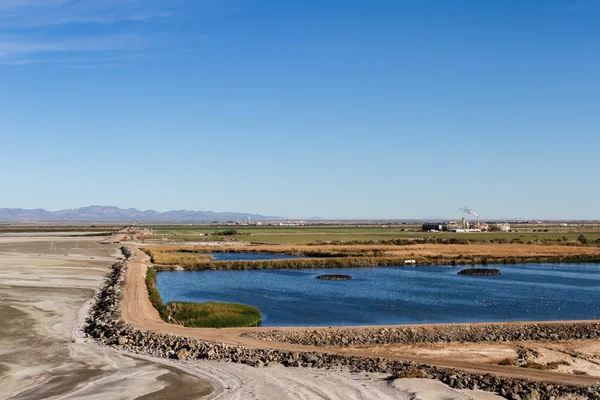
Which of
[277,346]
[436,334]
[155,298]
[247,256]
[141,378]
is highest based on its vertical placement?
[247,256]

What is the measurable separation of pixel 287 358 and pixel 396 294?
89.8ft

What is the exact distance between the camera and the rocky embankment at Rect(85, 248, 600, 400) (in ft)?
70.1

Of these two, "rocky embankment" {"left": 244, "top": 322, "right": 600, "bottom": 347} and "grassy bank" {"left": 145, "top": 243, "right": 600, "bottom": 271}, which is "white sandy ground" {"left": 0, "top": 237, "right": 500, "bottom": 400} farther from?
"grassy bank" {"left": 145, "top": 243, "right": 600, "bottom": 271}

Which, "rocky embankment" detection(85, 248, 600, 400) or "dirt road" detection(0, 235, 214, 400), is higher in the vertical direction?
"rocky embankment" detection(85, 248, 600, 400)

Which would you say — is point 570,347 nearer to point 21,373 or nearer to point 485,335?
point 485,335

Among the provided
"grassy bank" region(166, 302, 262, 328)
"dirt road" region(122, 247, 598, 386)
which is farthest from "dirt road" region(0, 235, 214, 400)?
"grassy bank" region(166, 302, 262, 328)

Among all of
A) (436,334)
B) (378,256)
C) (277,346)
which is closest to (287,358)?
(277,346)

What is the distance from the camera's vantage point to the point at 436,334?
111ft

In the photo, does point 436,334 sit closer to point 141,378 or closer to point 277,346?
point 277,346

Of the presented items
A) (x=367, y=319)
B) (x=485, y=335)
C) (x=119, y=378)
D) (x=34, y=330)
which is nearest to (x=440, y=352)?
(x=485, y=335)

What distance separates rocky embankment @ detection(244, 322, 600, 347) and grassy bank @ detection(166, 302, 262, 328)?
18.5 feet

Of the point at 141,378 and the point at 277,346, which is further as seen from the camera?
the point at 277,346

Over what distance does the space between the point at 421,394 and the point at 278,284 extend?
3953 cm

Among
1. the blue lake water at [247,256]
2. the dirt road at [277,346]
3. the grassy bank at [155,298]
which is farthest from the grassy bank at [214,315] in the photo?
the blue lake water at [247,256]
